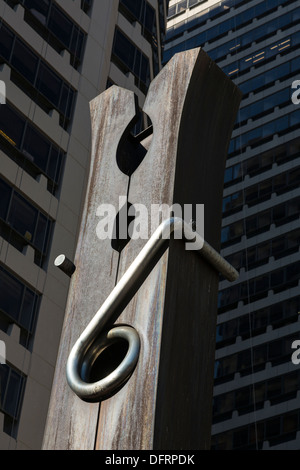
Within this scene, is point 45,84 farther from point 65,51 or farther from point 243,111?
point 243,111

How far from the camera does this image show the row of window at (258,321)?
49719 millimetres

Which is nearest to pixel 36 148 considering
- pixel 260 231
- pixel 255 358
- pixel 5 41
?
pixel 5 41

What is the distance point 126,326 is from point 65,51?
2927cm

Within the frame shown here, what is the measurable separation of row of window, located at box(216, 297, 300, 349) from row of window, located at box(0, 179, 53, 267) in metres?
25.2

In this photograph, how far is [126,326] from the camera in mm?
1812

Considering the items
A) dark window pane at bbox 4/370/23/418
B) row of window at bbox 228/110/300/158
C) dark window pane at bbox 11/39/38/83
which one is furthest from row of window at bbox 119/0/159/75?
row of window at bbox 228/110/300/158

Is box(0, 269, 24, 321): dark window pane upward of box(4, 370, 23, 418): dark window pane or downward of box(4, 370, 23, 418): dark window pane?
upward

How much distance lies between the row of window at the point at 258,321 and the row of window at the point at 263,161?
911 cm

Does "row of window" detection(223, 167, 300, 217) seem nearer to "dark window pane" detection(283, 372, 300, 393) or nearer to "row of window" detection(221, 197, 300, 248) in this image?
"row of window" detection(221, 197, 300, 248)

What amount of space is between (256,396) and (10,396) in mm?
27334
